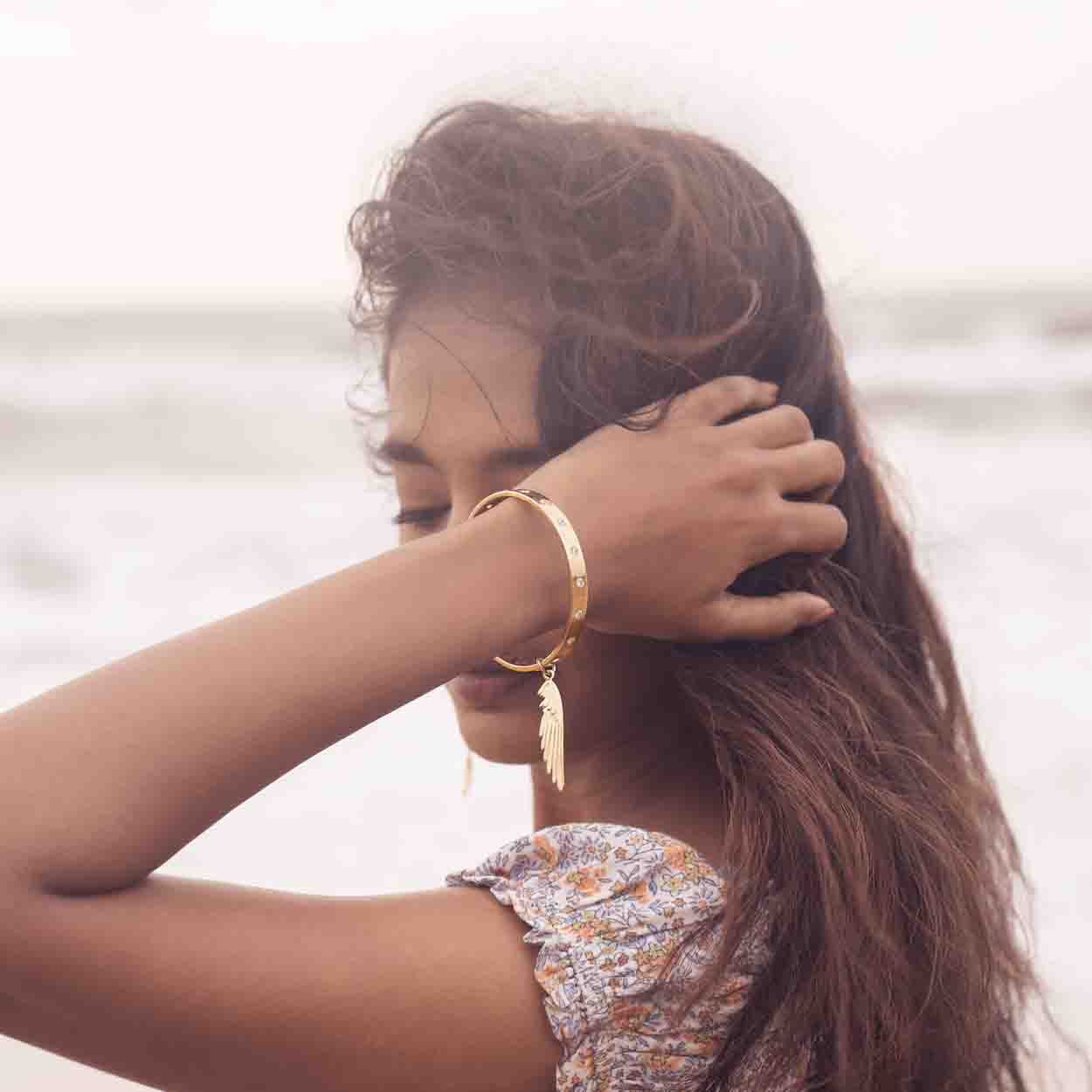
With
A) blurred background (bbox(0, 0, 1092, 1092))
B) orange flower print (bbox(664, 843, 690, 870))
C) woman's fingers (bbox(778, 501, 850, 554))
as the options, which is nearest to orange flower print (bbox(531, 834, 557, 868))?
orange flower print (bbox(664, 843, 690, 870))

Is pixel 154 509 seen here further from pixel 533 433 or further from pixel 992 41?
pixel 533 433

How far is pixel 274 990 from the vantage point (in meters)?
1.22

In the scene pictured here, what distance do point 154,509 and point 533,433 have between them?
6.97 metres

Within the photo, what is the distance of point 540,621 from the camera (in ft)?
4.44

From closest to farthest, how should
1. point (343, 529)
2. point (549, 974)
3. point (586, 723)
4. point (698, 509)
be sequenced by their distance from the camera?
point (549, 974) → point (698, 509) → point (586, 723) → point (343, 529)

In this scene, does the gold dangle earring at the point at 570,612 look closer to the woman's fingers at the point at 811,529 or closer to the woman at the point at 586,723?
the woman at the point at 586,723

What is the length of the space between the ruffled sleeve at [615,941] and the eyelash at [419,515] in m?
0.38

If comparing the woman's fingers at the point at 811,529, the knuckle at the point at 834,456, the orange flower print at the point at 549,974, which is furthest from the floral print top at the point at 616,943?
the knuckle at the point at 834,456

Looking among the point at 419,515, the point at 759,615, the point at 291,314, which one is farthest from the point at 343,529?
the point at 759,615

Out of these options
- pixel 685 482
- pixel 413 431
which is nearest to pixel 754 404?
pixel 685 482

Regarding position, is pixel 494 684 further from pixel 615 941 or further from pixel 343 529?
pixel 343 529

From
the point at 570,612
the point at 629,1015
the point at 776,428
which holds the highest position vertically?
the point at 776,428

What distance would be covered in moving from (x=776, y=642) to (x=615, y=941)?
38 centimetres

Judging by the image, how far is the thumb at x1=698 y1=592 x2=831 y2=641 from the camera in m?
1.47
